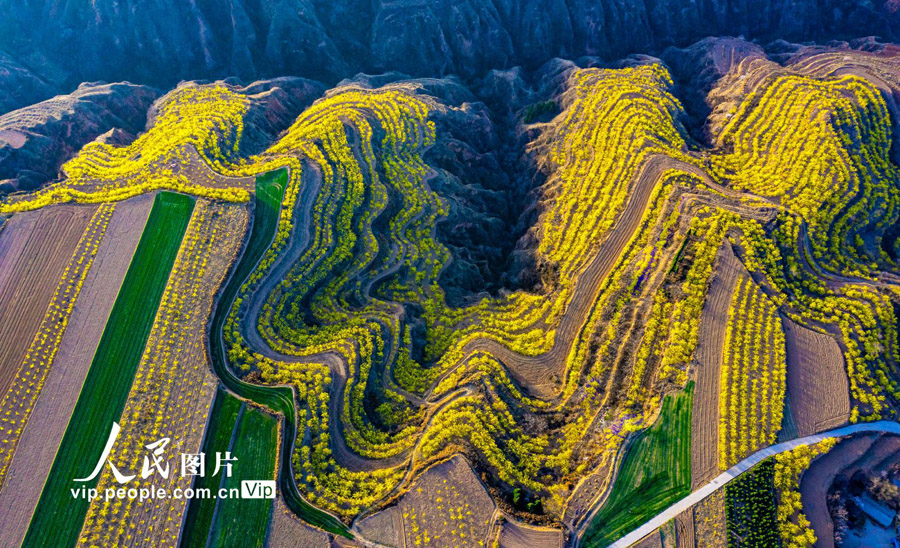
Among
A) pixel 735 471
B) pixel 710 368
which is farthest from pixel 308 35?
pixel 735 471

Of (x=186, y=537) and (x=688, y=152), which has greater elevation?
(x=688, y=152)

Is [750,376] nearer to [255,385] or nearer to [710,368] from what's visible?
[710,368]

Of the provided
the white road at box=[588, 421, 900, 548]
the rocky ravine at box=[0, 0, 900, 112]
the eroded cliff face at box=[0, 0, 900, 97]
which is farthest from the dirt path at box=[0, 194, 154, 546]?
the eroded cliff face at box=[0, 0, 900, 97]

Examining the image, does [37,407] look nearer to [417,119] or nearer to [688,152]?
[417,119]

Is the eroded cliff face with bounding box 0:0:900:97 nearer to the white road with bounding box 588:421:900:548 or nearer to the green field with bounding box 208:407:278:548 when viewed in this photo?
the green field with bounding box 208:407:278:548

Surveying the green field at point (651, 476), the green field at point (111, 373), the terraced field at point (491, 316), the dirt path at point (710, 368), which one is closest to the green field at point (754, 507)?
the terraced field at point (491, 316)

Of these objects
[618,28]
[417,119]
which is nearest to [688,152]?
[417,119]
